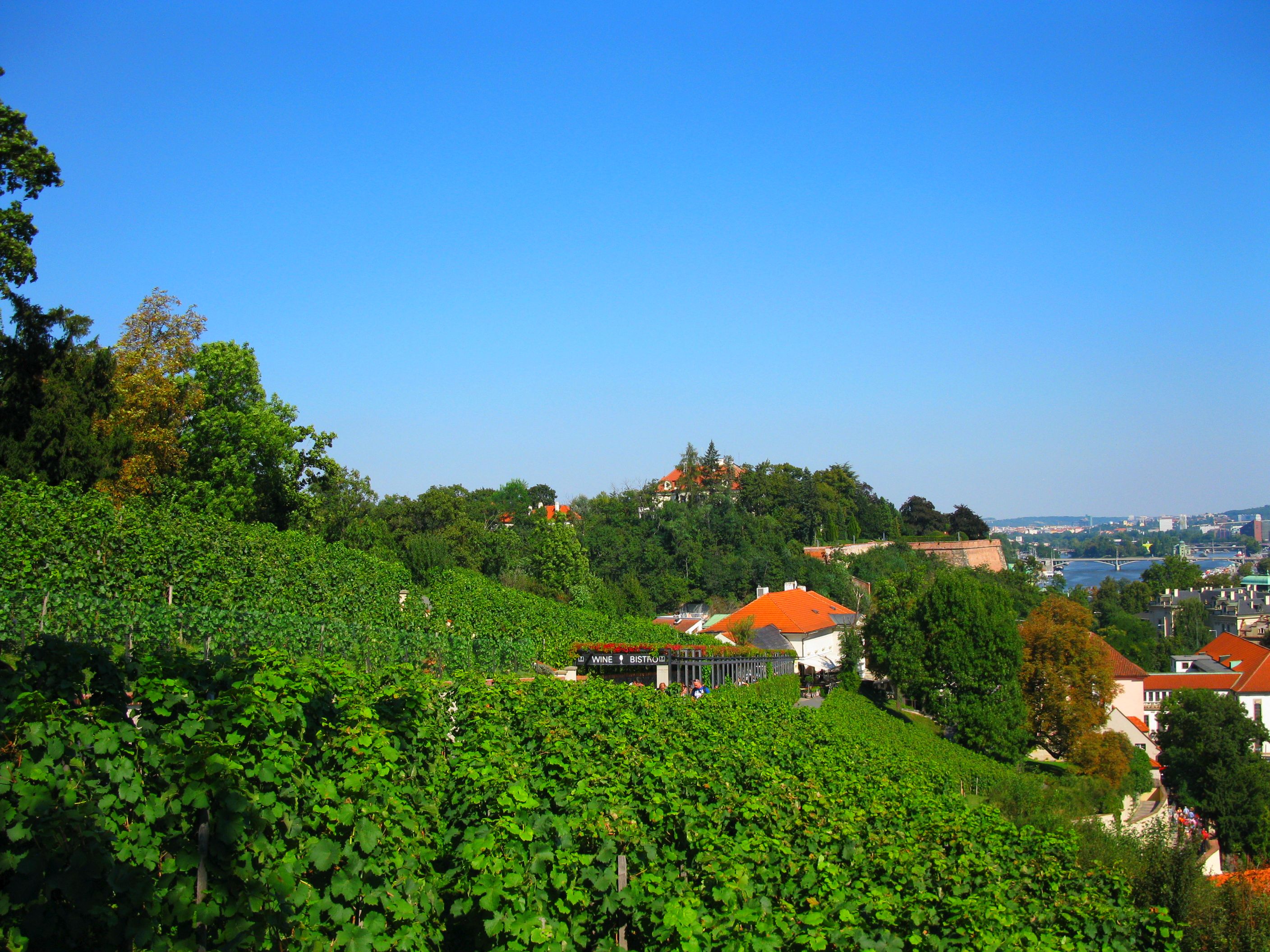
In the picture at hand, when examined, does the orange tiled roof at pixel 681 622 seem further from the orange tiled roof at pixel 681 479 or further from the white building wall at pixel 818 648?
the orange tiled roof at pixel 681 479

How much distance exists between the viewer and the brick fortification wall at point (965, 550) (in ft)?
333

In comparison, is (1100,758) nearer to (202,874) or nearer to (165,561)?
(165,561)

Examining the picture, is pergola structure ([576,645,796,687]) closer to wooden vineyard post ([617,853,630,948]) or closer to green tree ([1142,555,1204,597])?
wooden vineyard post ([617,853,630,948])

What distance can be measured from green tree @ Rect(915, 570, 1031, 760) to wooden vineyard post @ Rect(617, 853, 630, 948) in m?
36.1

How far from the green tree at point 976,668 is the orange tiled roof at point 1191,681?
27116 mm

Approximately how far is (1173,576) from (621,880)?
143m

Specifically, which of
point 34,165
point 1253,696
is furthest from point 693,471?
point 34,165

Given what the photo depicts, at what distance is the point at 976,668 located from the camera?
39.2 metres

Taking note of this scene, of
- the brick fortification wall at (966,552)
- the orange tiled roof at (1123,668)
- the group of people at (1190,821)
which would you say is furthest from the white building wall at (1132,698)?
the brick fortification wall at (966,552)

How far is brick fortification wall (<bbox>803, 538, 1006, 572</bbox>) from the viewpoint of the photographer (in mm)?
101438

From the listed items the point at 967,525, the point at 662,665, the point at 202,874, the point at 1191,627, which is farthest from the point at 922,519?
the point at 202,874

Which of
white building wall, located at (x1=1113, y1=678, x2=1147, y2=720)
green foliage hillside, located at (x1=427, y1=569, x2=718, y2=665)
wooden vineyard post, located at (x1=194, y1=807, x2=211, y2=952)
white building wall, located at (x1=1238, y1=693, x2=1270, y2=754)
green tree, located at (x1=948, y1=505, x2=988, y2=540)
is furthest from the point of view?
green tree, located at (x1=948, y1=505, x2=988, y2=540)

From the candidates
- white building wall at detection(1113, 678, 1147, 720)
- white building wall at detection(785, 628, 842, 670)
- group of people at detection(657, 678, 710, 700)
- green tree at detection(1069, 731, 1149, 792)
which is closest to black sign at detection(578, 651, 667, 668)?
group of people at detection(657, 678, 710, 700)

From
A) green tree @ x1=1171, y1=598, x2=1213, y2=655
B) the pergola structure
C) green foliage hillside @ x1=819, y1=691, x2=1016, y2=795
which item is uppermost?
the pergola structure
